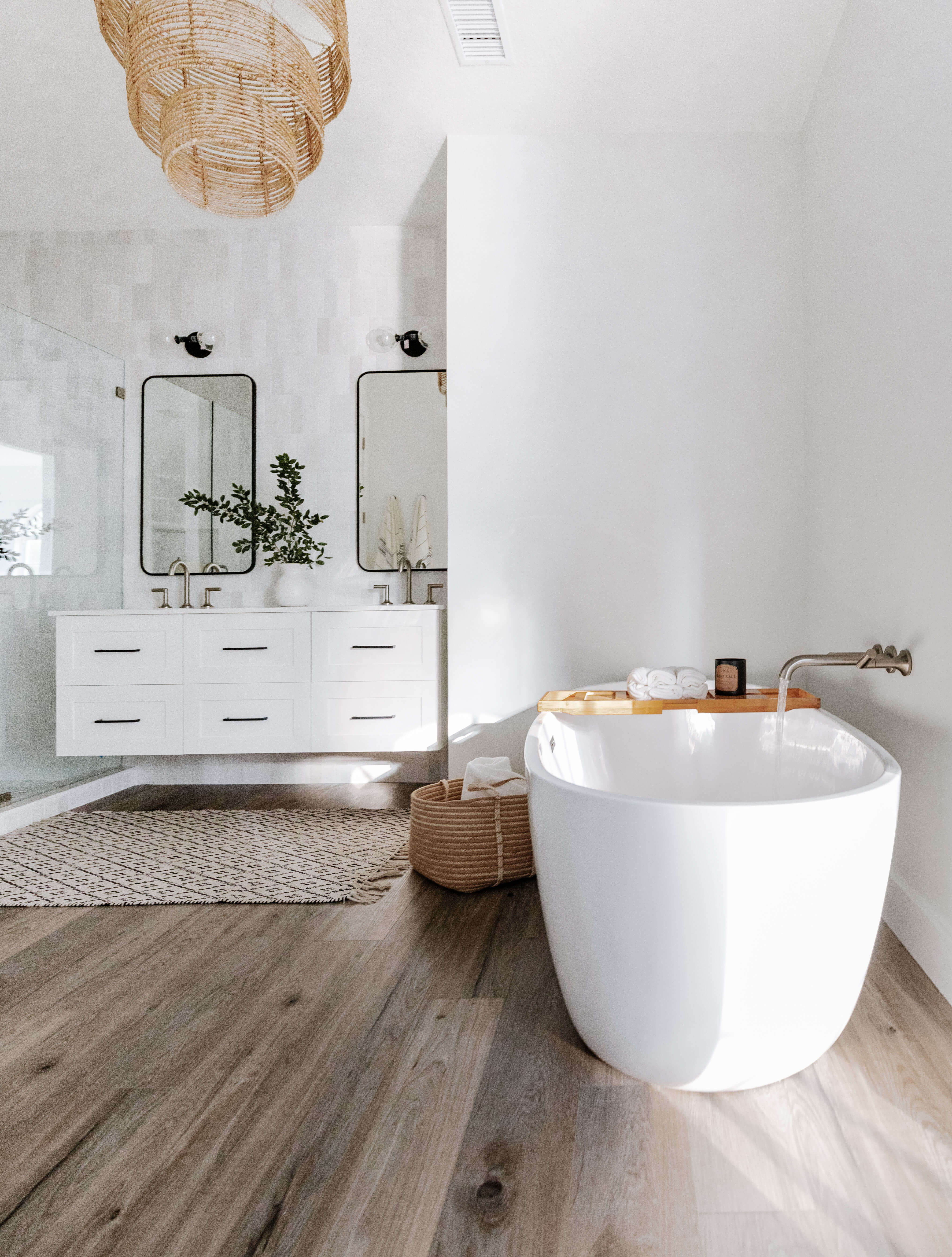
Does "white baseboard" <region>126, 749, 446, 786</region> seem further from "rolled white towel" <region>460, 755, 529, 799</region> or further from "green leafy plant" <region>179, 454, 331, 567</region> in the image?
"rolled white towel" <region>460, 755, 529, 799</region>

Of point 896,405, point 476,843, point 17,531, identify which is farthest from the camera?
point 17,531

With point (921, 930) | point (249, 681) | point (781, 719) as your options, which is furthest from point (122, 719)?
point (921, 930)

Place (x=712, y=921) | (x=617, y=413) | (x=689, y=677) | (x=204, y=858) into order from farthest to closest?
(x=617, y=413) < (x=204, y=858) < (x=689, y=677) < (x=712, y=921)

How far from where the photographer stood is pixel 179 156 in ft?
7.22

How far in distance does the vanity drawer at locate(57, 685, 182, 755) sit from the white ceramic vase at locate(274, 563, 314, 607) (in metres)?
0.60

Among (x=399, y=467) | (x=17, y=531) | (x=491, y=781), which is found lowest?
(x=491, y=781)

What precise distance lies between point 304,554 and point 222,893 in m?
1.79

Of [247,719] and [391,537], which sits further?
[391,537]

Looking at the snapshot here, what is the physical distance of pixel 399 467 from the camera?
3.94m

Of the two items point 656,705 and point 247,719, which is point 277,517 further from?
point 656,705

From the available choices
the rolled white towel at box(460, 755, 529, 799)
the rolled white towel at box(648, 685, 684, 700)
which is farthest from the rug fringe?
the rolled white towel at box(648, 685, 684, 700)

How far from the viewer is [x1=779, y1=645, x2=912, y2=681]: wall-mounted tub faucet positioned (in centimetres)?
200

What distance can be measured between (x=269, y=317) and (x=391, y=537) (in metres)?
1.21

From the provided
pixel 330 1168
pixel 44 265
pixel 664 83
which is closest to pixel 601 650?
pixel 664 83
